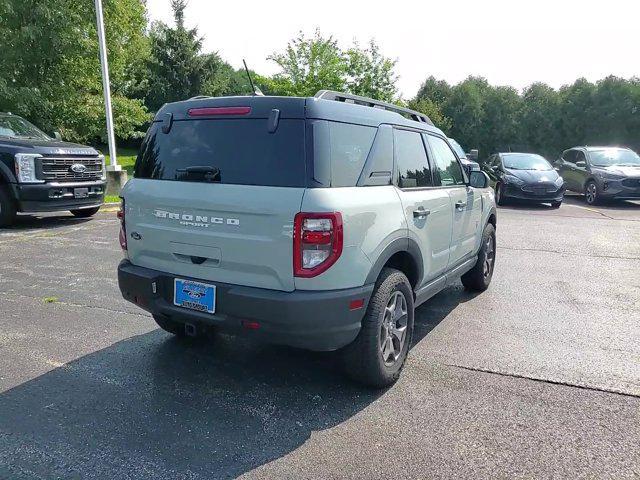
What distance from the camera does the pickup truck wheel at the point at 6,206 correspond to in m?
8.87

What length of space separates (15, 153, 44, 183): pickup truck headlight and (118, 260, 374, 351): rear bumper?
7.18 meters

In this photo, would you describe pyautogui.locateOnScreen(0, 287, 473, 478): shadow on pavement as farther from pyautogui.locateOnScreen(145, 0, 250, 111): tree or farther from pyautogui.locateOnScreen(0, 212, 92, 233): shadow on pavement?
pyautogui.locateOnScreen(145, 0, 250, 111): tree

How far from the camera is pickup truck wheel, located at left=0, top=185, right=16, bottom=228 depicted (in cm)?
887

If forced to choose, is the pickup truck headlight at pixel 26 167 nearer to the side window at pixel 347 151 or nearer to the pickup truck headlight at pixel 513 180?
the side window at pixel 347 151

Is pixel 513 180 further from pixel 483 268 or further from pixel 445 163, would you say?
pixel 445 163

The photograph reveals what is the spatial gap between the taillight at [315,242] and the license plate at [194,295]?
61 centimetres

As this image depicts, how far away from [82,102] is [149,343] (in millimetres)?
17229

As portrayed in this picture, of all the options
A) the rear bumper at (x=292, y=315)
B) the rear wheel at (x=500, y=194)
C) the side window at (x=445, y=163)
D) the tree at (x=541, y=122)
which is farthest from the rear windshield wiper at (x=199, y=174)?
the tree at (x=541, y=122)

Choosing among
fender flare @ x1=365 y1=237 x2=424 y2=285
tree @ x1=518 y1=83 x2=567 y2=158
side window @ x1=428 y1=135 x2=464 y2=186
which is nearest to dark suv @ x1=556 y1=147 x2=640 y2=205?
side window @ x1=428 y1=135 x2=464 y2=186

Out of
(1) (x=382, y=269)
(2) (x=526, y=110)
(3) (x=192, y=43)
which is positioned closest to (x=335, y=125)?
(1) (x=382, y=269)

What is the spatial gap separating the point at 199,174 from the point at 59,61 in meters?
17.7

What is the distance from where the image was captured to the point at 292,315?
283 cm

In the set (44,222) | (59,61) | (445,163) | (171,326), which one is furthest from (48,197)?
(59,61)

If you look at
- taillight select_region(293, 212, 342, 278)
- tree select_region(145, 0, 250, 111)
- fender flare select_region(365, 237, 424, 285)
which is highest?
tree select_region(145, 0, 250, 111)
